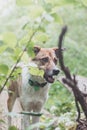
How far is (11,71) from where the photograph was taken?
1547mm

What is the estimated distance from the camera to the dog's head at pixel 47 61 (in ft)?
14.4

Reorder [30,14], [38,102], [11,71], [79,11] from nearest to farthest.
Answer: [30,14]
[11,71]
[38,102]
[79,11]

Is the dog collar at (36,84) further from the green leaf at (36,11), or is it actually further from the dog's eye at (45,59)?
the green leaf at (36,11)

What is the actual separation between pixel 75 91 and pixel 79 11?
462 inches

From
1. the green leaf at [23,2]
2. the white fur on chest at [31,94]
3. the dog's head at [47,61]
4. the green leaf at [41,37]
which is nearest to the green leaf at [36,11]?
the green leaf at [23,2]

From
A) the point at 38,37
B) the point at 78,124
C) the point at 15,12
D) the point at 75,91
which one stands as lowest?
the point at 15,12

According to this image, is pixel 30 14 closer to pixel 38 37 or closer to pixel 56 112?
pixel 38 37

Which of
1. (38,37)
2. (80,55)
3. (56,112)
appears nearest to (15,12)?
(80,55)

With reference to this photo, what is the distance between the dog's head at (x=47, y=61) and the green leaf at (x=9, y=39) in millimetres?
2938

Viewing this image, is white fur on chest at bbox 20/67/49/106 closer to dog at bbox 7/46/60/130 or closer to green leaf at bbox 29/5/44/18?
dog at bbox 7/46/60/130

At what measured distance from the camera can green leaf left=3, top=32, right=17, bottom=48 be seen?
1397 mm

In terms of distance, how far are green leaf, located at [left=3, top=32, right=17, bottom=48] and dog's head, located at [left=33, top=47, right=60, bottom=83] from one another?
2938 mm

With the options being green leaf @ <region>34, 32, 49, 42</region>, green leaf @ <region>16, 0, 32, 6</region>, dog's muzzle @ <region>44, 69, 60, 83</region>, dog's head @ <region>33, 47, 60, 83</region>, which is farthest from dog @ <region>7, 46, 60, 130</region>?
green leaf @ <region>16, 0, 32, 6</region>

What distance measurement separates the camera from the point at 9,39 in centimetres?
141
